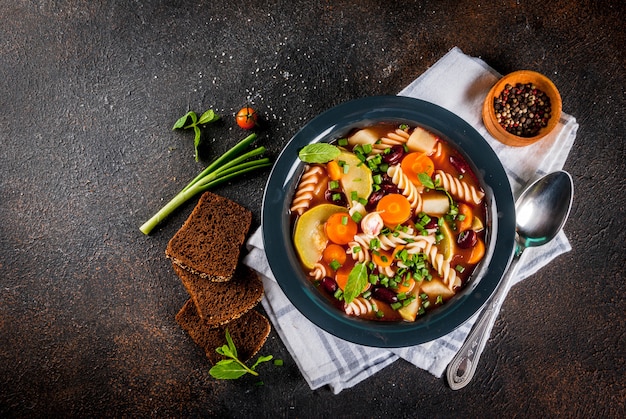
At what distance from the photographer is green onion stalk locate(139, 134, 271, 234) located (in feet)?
10.5

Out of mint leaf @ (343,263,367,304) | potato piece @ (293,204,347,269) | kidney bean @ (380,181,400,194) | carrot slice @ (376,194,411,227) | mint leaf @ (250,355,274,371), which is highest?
kidney bean @ (380,181,400,194)

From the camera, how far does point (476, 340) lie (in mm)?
3145

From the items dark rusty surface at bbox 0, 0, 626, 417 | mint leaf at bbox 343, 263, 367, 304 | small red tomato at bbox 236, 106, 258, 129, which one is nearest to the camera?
mint leaf at bbox 343, 263, 367, 304

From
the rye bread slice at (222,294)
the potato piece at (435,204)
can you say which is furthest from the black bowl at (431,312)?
the rye bread slice at (222,294)

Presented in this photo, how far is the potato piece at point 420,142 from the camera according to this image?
2844 millimetres

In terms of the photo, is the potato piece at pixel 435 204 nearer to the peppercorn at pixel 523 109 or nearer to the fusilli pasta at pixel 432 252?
the fusilli pasta at pixel 432 252

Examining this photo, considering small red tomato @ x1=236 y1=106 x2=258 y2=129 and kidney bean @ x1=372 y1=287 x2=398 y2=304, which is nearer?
kidney bean @ x1=372 y1=287 x2=398 y2=304

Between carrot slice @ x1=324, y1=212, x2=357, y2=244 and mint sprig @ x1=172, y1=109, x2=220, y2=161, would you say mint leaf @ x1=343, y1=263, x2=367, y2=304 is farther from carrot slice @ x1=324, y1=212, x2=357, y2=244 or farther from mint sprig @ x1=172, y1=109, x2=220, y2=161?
mint sprig @ x1=172, y1=109, x2=220, y2=161

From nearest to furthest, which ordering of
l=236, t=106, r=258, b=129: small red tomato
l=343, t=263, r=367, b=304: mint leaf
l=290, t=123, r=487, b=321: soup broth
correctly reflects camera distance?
l=343, t=263, r=367, b=304: mint leaf, l=290, t=123, r=487, b=321: soup broth, l=236, t=106, r=258, b=129: small red tomato

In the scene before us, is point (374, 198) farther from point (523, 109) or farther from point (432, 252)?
point (523, 109)

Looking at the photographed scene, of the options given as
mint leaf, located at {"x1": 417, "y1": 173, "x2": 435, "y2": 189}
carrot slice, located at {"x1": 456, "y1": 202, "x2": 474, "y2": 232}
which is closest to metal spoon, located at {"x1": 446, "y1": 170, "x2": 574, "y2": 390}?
carrot slice, located at {"x1": 456, "y1": 202, "x2": 474, "y2": 232}

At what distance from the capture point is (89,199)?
3.34 metres

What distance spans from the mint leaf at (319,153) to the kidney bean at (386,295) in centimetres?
73

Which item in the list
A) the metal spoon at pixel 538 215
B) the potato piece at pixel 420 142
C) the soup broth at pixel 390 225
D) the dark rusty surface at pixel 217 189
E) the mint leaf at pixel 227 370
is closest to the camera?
the soup broth at pixel 390 225
